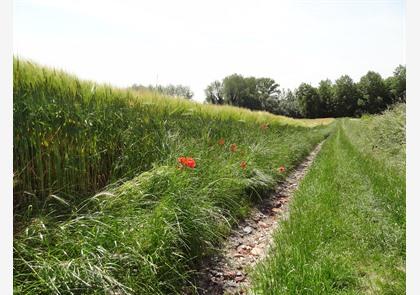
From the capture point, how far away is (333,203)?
5.60 m

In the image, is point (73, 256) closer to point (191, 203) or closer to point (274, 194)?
point (191, 203)

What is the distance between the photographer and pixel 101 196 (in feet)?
12.5

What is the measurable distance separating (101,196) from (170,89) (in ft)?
13.2

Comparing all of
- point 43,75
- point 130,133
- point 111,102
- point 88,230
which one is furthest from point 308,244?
point 43,75

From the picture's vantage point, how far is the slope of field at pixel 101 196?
274cm

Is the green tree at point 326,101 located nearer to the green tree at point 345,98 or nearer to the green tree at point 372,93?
the green tree at point 345,98

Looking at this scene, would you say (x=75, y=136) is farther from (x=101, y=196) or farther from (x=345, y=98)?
(x=345, y=98)

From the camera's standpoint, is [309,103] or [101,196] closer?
[101,196]

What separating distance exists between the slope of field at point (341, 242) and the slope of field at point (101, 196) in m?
0.85

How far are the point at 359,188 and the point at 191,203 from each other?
4.15 metres

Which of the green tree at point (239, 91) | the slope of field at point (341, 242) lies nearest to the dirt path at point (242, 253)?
the slope of field at point (341, 242)

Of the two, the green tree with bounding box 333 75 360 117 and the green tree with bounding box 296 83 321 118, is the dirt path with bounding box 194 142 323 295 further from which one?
the green tree with bounding box 296 83 321 118

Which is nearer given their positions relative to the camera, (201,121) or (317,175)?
(201,121)

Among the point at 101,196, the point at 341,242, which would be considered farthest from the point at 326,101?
the point at 101,196
